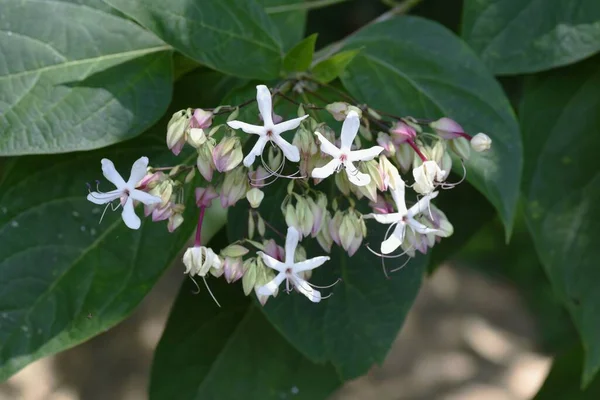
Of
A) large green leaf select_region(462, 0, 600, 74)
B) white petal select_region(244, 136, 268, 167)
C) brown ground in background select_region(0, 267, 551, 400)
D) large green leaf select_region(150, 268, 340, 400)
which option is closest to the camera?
white petal select_region(244, 136, 268, 167)

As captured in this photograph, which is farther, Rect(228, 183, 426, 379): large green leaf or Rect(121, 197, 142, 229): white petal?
Rect(228, 183, 426, 379): large green leaf

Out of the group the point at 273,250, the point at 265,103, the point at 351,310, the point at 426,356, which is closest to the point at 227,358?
the point at 351,310

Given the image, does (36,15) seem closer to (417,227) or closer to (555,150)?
(417,227)


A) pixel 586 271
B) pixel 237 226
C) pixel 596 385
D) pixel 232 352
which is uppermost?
pixel 237 226

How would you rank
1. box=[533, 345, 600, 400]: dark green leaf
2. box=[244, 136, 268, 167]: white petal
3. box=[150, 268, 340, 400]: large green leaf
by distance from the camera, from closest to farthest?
box=[244, 136, 268, 167]: white petal
box=[150, 268, 340, 400]: large green leaf
box=[533, 345, 600, 400]: dark green leaf

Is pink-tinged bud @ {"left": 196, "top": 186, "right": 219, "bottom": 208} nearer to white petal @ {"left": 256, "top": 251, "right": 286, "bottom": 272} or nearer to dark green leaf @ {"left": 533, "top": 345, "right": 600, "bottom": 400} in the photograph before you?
white petal @ {"left": 256, "top": 251, "right": 286, "bottom": 272}

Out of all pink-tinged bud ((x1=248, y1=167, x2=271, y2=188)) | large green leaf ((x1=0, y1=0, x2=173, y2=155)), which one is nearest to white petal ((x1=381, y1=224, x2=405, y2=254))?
pink-tinged bud ((x1=248, y1=167, x2=271, y2=188))

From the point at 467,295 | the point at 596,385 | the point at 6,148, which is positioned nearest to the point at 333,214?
the point at 6,148
